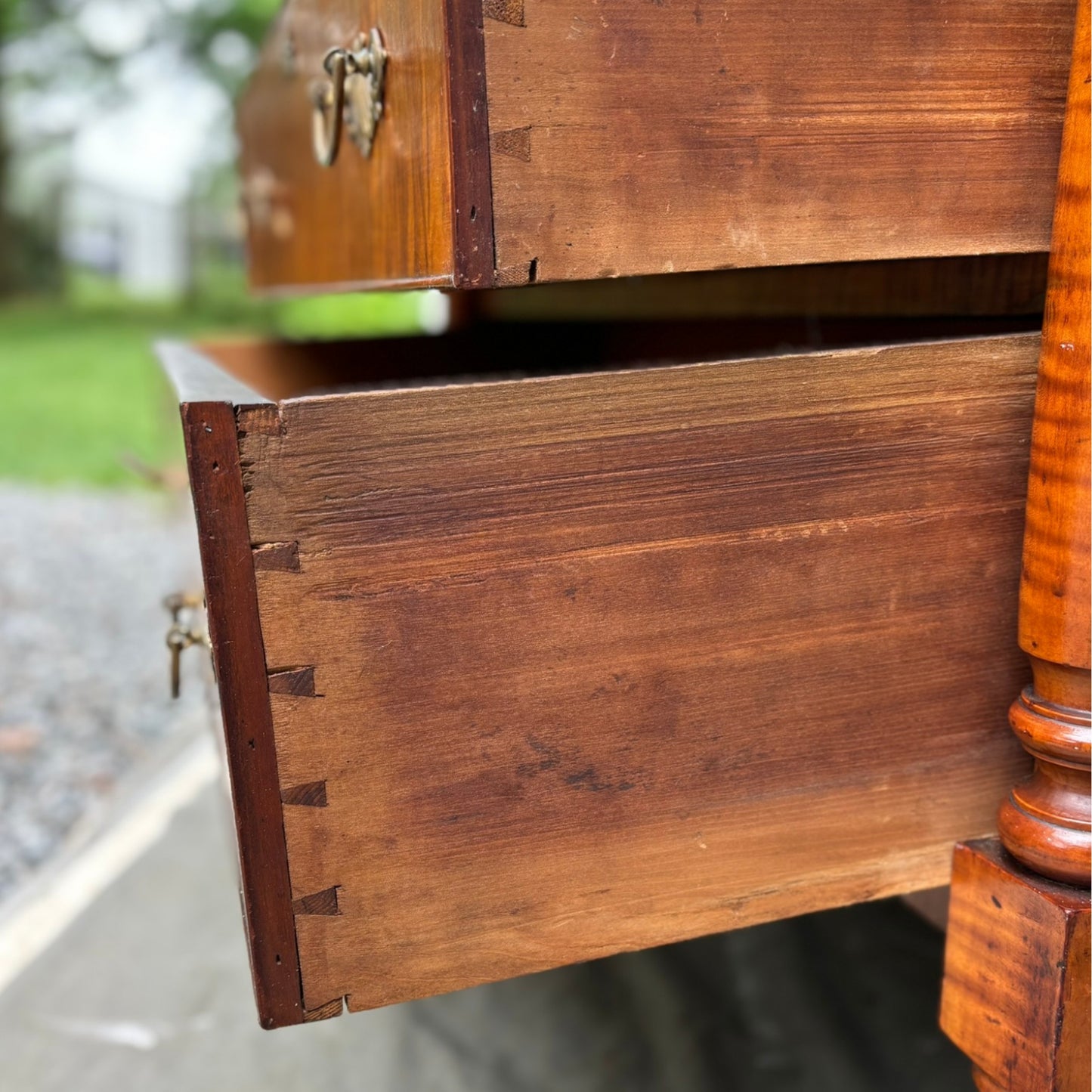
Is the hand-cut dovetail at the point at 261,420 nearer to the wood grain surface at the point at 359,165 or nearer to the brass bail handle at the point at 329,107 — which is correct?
the wood grain surface at the point at 359,165

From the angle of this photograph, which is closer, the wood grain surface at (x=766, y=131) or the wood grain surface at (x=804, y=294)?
the wood grain surface at (x=766, y=131)

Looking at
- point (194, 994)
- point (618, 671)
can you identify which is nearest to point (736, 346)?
point (618, 671)

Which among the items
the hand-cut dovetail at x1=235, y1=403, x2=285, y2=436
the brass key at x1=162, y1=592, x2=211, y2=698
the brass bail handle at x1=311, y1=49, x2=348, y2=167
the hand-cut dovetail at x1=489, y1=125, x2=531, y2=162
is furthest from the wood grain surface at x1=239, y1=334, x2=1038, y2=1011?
the brass bail handle at x1=311, y1=49, x2=348, y2=167

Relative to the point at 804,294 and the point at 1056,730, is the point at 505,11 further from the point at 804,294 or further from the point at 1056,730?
the point at 804,294

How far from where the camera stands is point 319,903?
698 millimetres

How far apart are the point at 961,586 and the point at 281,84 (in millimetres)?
1220

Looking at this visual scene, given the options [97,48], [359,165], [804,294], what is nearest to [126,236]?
[97,48]

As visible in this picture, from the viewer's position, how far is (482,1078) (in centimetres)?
119

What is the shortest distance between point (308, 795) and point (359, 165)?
1.98ft

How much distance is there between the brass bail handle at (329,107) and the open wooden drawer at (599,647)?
1.06 ft

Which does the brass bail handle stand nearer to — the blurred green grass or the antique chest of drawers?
the antique chest of drawers

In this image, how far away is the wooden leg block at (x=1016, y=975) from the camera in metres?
0.73

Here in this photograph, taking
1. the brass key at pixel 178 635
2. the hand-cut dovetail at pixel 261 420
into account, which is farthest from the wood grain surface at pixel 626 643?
the brass key at pixel 178 635

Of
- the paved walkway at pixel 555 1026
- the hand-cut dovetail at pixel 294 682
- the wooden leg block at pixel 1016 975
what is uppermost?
the hand-cut dovetail at pixel 294 682
